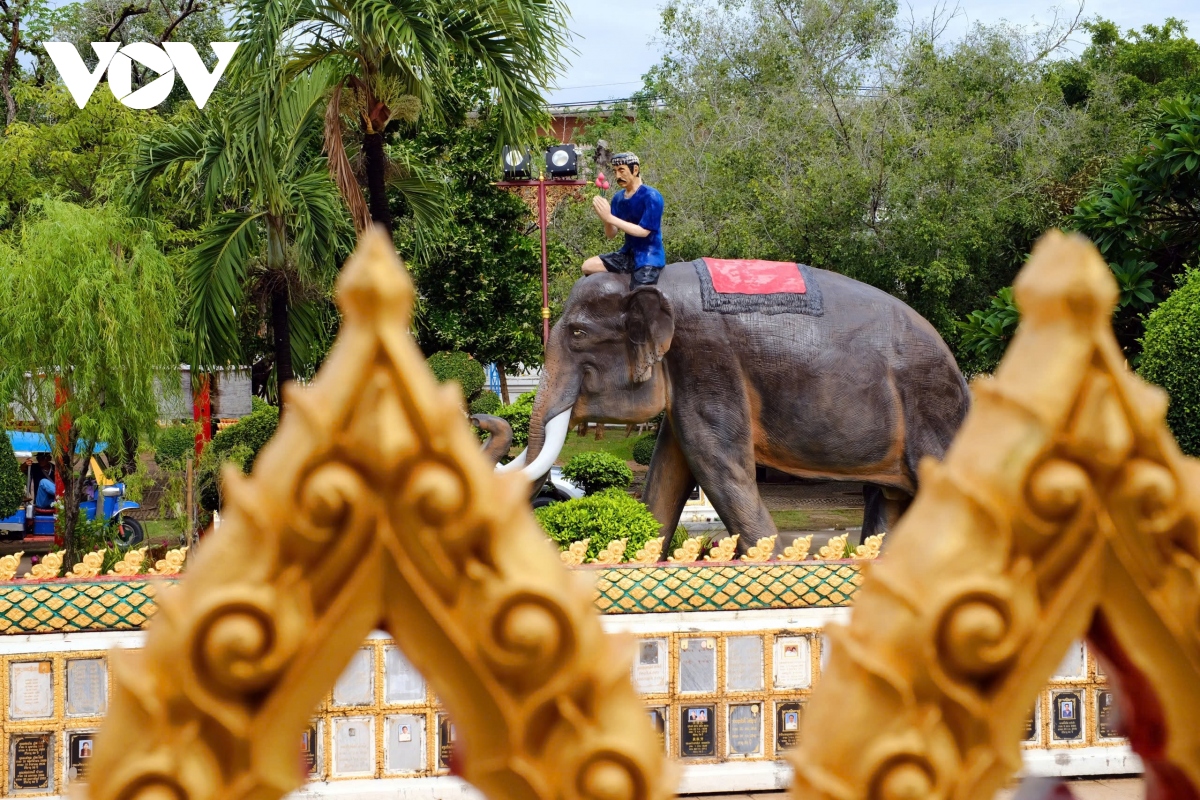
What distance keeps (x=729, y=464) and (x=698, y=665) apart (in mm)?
1881

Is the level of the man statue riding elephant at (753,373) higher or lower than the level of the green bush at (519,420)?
lower

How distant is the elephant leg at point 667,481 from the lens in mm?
8047

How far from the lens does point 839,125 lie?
18359 mm

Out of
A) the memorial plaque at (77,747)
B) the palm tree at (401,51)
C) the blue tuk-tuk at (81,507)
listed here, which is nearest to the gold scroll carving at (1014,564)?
the memorial plaque at (77,747)

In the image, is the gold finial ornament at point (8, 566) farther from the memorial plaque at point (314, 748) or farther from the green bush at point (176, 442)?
the green bush at point (176, 442)

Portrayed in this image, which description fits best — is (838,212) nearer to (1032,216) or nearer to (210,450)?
(1032,216)

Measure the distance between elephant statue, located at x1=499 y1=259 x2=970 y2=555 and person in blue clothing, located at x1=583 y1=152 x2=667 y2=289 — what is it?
10 centimetres

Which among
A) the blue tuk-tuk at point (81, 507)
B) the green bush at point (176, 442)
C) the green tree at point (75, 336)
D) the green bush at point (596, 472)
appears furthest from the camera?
the green bush at point (176, 442)

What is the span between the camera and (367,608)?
3.60 feet

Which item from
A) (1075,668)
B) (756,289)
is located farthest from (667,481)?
(1075,668)

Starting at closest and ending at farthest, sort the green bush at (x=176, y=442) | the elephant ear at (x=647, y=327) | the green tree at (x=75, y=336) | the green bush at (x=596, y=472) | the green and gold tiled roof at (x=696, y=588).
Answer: the green and gold tiled roof at (x=696, y=588), the elephant ear at (x=647, y=327), the green tree at (x=75, y=336), the green bush at (x=596, y=472), the green bush at (x=176, y=442)

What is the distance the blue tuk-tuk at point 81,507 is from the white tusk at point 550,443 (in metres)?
8.05

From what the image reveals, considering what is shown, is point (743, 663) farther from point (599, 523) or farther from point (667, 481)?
point (667, 481)

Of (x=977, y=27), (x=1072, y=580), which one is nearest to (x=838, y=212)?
(x=977, y=27)
